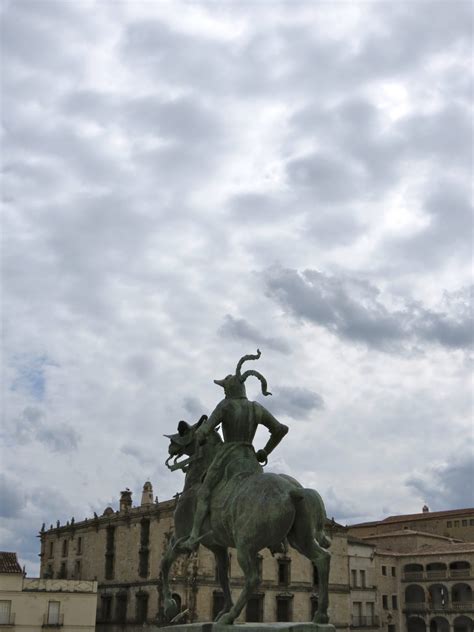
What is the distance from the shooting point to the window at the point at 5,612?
1775 inches

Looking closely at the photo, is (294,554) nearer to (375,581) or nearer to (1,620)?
(375,581)

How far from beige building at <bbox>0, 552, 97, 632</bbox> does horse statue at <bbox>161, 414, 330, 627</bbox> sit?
40323mm

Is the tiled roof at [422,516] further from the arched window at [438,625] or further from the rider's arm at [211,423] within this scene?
the rider's arm at [211,423]

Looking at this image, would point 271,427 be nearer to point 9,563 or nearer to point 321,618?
point 321,618

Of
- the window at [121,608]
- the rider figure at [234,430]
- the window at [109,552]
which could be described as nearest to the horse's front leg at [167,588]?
the rider figure at [234,430]

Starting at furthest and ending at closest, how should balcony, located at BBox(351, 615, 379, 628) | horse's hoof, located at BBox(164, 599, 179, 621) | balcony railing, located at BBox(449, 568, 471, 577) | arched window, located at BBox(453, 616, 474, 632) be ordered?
arched window, located at BBox(453, 616, 474, 632)
balcony railing, located at BBox(449, 568, 471, 577)
balcony, located at BBox(351, 615, 379, 628)
horse's hoof, located at BBox(164, 599, 179, 621)

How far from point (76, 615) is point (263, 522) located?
43587 mm

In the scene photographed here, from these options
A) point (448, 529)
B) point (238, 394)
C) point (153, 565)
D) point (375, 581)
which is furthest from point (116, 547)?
point (238, 394)

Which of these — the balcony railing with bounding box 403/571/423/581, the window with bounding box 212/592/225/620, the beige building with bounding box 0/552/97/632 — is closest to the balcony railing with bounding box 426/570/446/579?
the balcony railing with bounding box 403/571/423/581

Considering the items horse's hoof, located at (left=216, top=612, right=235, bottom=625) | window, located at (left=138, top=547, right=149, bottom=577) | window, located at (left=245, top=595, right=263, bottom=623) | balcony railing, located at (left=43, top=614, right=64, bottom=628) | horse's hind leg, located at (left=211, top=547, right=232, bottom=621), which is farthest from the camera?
window, located at (left=138, top=547, right=149, bottom=577)

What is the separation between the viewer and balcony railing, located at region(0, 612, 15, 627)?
1774 inches

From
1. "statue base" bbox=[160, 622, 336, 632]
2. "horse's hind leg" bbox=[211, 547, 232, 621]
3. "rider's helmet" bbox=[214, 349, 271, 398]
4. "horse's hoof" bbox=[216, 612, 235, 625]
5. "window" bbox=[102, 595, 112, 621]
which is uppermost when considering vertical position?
"rider's helmet" bbox=[214, 349, 271, 398]

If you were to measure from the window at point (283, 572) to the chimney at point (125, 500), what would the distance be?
470 inches

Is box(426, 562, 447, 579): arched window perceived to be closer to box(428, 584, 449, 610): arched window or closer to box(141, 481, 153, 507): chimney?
box(428, 584, 449, 610): arched window
